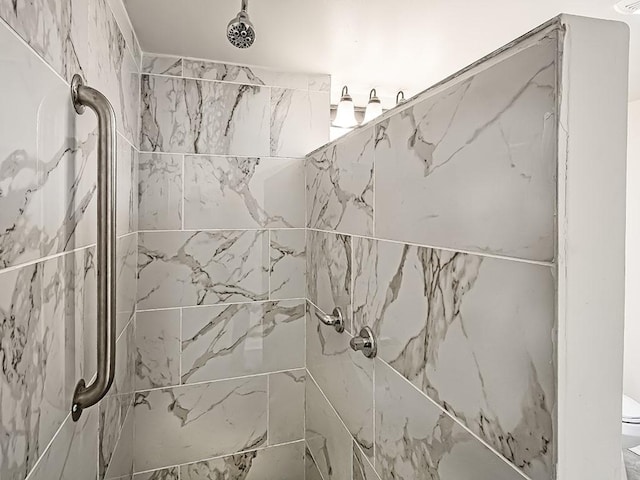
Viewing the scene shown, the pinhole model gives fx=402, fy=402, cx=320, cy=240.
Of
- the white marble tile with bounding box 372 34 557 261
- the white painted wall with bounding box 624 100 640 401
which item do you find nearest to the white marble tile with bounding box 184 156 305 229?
the white marble tile with bounding box 372 34 557 261

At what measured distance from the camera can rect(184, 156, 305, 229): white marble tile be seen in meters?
1.71

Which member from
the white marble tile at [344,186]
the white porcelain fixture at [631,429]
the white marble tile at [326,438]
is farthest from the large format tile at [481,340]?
the white porcelain fixture at [631,429]

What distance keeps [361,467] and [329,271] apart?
2.11 feet

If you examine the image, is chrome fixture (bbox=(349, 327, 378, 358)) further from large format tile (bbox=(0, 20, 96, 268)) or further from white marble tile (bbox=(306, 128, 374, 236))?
large format tile (bbox=(0, 20, 96, 268))

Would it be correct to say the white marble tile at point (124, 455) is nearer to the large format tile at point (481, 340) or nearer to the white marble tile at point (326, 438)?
the white marble tile at point (326, 438)

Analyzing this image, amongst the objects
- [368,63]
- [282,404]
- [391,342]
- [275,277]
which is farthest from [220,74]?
[282,404]

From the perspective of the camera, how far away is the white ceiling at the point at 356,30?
1.26 meters

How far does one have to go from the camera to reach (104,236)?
0.79 metres

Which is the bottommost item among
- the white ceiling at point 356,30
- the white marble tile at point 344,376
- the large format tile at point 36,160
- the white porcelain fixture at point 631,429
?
the white porcelain fixture at point 631,429

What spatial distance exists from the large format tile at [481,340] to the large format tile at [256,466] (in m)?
1.10

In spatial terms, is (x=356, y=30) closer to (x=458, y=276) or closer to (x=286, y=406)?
(x=458, y=276)

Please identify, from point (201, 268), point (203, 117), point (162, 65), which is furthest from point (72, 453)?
point (162, 65)

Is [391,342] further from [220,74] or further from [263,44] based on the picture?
[220,74]

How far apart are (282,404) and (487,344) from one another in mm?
1389
